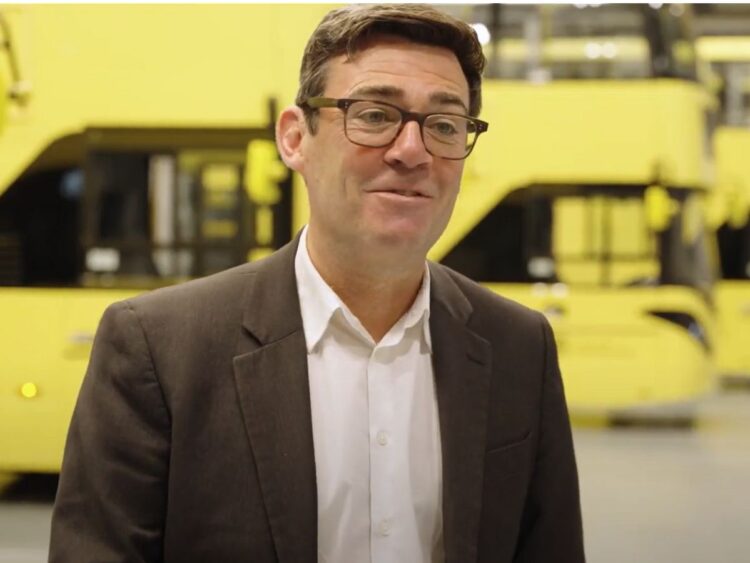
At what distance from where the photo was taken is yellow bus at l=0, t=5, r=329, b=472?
16.0 ft

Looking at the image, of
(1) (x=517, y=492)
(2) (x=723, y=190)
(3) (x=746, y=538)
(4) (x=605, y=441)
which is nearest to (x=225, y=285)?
(1) (x=517, y=492)

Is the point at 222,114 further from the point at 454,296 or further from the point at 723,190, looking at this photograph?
the point at 723,190

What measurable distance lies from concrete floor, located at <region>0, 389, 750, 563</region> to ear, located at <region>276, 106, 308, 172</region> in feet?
9.10

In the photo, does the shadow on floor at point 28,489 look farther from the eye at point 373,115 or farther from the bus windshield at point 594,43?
the eye at point 373,115

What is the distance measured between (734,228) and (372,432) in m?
9.99

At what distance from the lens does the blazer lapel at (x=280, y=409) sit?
4.65 ft

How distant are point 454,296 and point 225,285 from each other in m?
0.31

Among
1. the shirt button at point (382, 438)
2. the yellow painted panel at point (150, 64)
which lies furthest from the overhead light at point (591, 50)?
the shirt button at point (382, 438)

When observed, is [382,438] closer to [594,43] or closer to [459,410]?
[459,410]

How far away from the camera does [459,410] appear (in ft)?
5.02

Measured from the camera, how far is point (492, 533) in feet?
5.01

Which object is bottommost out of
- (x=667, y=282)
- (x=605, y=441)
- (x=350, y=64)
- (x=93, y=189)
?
(x=605, y=441)

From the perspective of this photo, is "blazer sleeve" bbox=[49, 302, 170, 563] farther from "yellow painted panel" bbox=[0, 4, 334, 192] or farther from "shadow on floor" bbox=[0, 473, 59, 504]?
"shadow on floor" bbox=[0, 473, 59, 504]

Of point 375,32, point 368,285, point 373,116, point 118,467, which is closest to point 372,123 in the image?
point 373,116
